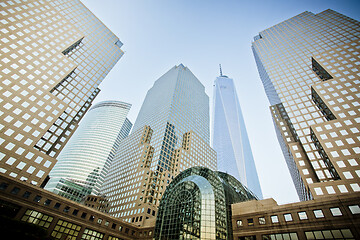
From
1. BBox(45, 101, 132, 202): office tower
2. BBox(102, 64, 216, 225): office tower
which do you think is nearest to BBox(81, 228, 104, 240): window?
BBox(102, 64, 216, 225): office tower

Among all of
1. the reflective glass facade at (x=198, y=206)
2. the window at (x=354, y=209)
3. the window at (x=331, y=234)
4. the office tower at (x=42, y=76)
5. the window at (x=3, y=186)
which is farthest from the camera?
the office tower at (x=42, y=76)

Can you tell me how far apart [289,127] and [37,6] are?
130312 mm

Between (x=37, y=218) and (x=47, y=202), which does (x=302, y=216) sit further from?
(x=47, y=202)

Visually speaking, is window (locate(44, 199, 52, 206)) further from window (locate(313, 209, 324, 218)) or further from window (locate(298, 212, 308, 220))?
window (locate(313, 209, 324, 218))

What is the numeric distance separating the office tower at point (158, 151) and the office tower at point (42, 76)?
40734 mm

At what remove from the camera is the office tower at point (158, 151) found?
91.6 meters

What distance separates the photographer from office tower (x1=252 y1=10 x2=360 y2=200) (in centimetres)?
5307

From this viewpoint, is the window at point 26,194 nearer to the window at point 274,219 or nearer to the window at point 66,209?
the window at point 66,209

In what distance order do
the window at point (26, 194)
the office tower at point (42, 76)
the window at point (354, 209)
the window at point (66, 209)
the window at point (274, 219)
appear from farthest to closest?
the office tower at point (42, 76)
the window at point (66, 209)
the window at point (26, 194)
the window at point (274, 219)
the window at point (354, 209)

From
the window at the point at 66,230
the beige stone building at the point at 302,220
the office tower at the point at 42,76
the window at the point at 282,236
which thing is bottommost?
the window at the point at 66,230

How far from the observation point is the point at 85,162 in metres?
166

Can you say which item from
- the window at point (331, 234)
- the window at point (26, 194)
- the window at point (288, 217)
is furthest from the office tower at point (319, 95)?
the window at point (26, 194)

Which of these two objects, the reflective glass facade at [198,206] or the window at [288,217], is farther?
the reflective glass facade at [198,206]

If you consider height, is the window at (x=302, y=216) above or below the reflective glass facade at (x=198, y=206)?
below
